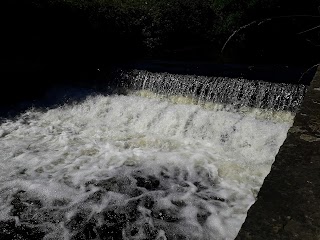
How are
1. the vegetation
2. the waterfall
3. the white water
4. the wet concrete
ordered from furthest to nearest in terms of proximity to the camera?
1. the vegetation
2. the waterfall
3. the white water
4. the wet concrete

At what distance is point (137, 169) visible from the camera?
5629mm

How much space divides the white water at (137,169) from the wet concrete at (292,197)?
6.38ft

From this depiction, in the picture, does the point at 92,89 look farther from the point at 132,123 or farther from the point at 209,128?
the point at 209,128

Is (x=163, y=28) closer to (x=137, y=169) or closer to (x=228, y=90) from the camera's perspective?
(x=228, y=90)

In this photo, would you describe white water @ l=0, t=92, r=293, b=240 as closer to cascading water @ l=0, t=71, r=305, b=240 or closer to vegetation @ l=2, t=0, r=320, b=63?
cascading water @ l=0, t=71, r=305, b=240

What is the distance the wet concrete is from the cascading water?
1928mm

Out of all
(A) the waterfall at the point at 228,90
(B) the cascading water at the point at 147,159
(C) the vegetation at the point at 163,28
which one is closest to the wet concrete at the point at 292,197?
(B) the cascading water at the point at 147,159

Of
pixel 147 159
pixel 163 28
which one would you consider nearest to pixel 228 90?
pixel 147 159

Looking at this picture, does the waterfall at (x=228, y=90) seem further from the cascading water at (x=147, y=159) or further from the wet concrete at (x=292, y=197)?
the wet concrete at (x=292, y=197)

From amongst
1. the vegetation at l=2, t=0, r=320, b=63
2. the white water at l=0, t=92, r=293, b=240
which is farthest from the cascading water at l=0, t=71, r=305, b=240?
the vegetation at l=2, t=0, r=320, b=63

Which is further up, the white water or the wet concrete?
the wet concrete

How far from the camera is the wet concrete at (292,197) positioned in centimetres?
170

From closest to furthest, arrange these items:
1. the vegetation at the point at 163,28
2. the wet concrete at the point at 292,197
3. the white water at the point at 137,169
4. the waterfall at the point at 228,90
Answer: the wet concrete at the point at 292,197, the white water at the point at 137,169, the waterfall at the point at 228,90, the vegetation at the point at 163,28

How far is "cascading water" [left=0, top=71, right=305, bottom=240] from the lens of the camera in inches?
171
